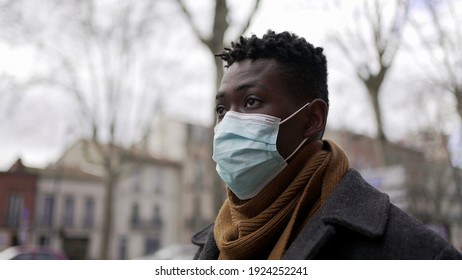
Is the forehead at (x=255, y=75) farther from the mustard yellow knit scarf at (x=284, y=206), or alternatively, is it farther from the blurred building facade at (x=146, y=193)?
the blurred building facade at (x=146, y=193)

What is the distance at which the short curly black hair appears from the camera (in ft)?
5.38

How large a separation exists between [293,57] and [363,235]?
26.1 inches

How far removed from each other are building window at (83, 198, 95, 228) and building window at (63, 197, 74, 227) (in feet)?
3.39

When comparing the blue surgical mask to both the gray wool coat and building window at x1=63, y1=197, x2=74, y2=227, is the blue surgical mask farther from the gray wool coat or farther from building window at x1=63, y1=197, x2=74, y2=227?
building window at x1=63, y1=197, x2=74, y2=227

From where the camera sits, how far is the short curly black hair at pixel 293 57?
5.38 ft

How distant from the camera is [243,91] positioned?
1640mm

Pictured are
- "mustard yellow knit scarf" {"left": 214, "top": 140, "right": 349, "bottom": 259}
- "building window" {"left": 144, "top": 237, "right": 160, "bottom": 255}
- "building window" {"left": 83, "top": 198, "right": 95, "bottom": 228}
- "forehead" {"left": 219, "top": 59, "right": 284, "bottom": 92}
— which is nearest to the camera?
"mustard yellow knit scarf" {"left": 214, "top": 140, "right": 349, "bottom": 259}

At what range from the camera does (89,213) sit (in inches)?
1292

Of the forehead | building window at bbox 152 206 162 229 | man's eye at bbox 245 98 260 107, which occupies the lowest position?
man's eye at bbox 245 98 260 107

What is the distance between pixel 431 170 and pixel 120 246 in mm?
22543

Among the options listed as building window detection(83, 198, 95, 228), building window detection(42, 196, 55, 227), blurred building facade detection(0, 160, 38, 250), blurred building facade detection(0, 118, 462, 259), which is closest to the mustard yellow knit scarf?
blurred building facade detection(0, 118, 462, 259)

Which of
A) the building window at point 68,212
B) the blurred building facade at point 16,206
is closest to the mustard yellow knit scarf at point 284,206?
the blurred building facade at point 16,206

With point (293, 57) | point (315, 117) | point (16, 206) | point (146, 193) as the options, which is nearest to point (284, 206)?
point (315, 117)
